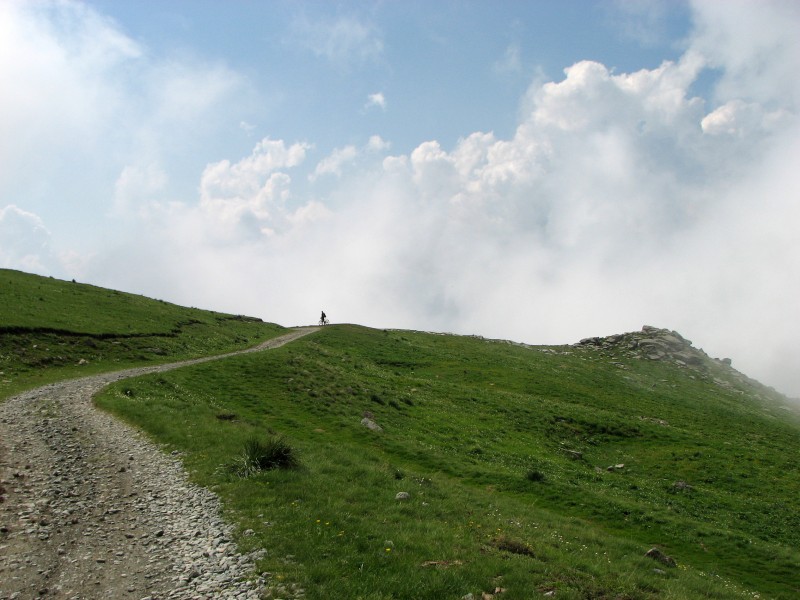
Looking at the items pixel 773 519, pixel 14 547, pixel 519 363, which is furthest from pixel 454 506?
pixel 519 363

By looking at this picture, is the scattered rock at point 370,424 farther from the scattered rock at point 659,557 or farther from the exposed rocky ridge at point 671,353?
the exposed rocky ridge at point 671,353

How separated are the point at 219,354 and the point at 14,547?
44212mm

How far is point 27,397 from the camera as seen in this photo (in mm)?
28375

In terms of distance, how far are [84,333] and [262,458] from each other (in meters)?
41.4

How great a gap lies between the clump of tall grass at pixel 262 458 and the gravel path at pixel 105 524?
1.89m

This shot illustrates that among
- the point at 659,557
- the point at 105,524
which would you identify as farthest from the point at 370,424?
the point at 105,524

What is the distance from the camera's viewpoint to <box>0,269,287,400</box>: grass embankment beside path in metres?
39.2

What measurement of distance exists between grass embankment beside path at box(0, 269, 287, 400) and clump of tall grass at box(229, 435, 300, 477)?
20.4 meters

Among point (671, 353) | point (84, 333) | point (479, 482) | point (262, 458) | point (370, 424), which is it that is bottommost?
point (479, 482)

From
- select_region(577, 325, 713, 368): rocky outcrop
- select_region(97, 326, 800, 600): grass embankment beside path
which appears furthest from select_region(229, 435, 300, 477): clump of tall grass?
select_region(577, 325, 713, 368): rocky outcrop

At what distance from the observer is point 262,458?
61.5 ft

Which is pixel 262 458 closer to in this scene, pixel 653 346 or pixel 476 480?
pixel 476 480

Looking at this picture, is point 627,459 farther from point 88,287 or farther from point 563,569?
point 88,287

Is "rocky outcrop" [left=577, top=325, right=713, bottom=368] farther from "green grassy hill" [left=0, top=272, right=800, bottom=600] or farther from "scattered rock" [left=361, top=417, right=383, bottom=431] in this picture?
"scattered rock" [left=361, top=417, right=383, bottom=431]
